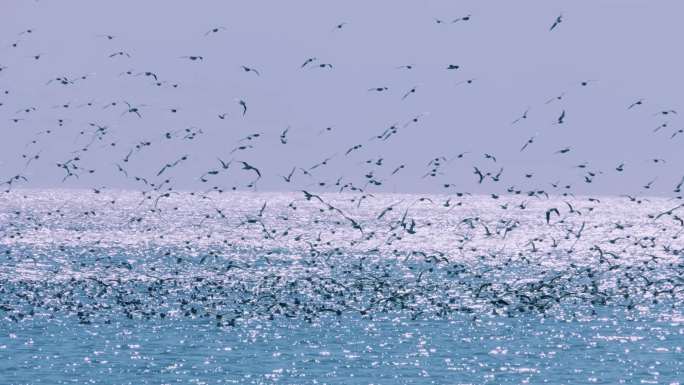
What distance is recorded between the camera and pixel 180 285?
284 feet

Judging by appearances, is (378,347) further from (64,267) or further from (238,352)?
(64,267)

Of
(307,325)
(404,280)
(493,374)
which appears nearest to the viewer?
(493,374)

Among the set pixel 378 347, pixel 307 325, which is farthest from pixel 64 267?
pixel 378 347

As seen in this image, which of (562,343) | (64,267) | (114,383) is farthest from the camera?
(64,267)

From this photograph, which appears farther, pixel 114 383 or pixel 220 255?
pixel 220 255

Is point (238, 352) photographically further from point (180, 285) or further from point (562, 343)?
point (180, 285)

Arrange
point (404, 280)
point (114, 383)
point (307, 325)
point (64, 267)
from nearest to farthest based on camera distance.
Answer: point (114, 383) → point (307, 325) → point (404, 280) → point (64, 267)

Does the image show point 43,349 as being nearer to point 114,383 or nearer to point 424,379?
point 114,383

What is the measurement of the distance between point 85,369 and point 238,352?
7.56m

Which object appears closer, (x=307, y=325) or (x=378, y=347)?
(x=378, y=347)

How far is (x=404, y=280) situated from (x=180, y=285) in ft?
66.5

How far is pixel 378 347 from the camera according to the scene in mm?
56312

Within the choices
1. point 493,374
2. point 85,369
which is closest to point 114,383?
point 85,369

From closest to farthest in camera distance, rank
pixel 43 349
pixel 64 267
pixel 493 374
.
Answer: pixel 493 374 → pixel 43 349 → pixel 64 267
